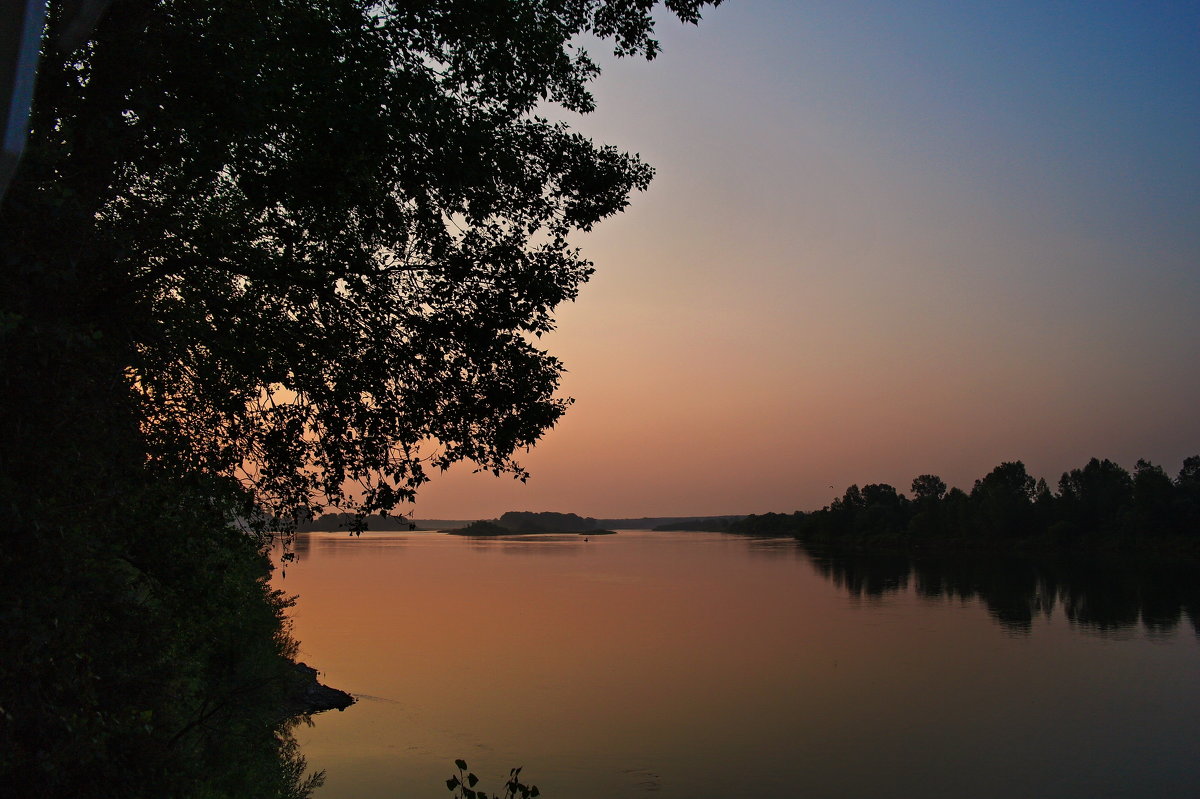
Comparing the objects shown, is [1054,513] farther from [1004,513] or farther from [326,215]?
[326,215]

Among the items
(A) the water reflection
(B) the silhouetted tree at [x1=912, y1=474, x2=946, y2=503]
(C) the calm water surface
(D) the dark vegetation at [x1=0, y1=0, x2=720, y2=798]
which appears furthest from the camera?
(B) the silhouetted tree at [x1=912, y1=474, x2=946, y2=503]

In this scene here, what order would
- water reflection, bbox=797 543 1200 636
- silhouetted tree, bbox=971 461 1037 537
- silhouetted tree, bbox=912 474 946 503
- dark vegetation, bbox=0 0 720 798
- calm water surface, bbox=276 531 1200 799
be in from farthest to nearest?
silhouetted tree, bbox=912 474 946 503 < silhouetted tree, bbox=971 461 1037 537 < water reflection, bbox=797 543 1200 636 < calm water surface, bbox=276 531 1200 799 < dark vegetation, bbox=0 0 720 798

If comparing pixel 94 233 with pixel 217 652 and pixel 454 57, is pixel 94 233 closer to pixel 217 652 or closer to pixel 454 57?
pixel 454 57

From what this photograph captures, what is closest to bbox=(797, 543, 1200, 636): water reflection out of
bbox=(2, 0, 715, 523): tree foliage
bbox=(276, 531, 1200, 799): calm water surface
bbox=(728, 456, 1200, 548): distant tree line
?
bbox=(276, 531, 1200, 799): calm water surface

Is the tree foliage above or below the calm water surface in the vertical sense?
above

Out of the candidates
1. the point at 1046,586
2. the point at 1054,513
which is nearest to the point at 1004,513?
the point at 1054,513

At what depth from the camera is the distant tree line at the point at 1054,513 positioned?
95.1 metres

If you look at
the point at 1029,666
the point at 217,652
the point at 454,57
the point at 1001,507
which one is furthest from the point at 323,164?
the point at 1001,507

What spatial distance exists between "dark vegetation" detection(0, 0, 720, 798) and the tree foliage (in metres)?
0.03

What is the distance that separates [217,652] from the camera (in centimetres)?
2147

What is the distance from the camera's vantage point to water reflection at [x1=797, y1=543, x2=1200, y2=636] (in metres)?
47.8

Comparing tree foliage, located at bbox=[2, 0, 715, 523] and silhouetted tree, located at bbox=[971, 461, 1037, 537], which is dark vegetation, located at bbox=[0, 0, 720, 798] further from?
silhouetted tree, located at bbox=[971, 461, 1037, 537]

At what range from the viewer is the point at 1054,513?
11081cm

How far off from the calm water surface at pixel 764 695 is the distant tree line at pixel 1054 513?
4460 cm
